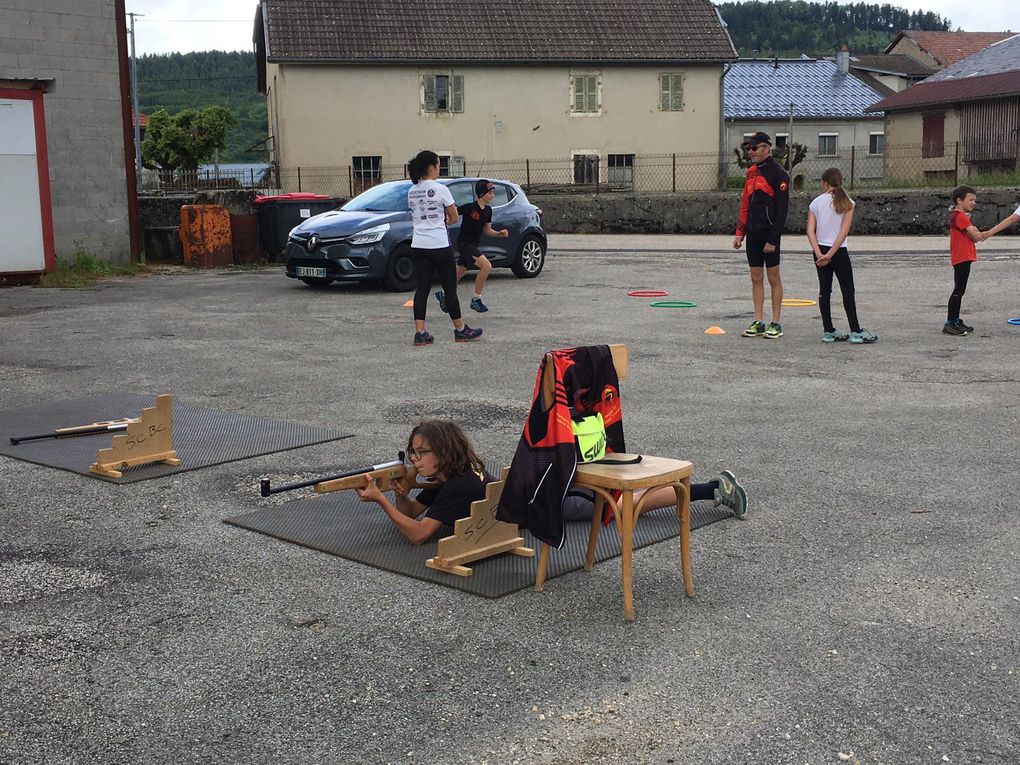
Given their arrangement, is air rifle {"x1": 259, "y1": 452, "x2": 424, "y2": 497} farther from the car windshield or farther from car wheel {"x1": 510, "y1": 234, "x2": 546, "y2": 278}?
car wheel {"x1": 510, "y1": 234, "x2": 546, "y2": 278}

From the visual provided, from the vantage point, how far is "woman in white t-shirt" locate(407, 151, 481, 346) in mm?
11203

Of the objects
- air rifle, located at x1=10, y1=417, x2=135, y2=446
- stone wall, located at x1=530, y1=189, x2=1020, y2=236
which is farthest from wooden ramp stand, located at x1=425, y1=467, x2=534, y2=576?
stone wall, located at x1=530, y1=189, x2=1020, y2=236

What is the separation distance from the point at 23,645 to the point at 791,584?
2.90 meters

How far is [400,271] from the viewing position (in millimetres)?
16391

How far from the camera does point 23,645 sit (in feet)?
13.6

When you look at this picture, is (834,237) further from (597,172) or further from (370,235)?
(597,172)

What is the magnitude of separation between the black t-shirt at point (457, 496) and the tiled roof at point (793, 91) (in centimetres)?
5980

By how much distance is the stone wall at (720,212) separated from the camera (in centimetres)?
2819

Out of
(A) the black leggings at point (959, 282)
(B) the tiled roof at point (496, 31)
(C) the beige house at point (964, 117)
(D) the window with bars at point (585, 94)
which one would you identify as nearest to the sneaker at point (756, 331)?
(A) the black leggings at point (959, 282)

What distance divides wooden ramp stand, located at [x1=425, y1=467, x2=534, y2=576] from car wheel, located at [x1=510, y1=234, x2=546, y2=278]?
13514 mm

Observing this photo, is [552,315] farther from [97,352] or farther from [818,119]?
[818,119]

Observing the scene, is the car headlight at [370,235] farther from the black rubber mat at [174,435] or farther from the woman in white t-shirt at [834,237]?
the black rubber mat at [174,435]

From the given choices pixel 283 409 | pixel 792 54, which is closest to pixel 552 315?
pixel 283 409

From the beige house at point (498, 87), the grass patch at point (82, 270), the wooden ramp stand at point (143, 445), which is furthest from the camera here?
the beige house at point (498, 87)
